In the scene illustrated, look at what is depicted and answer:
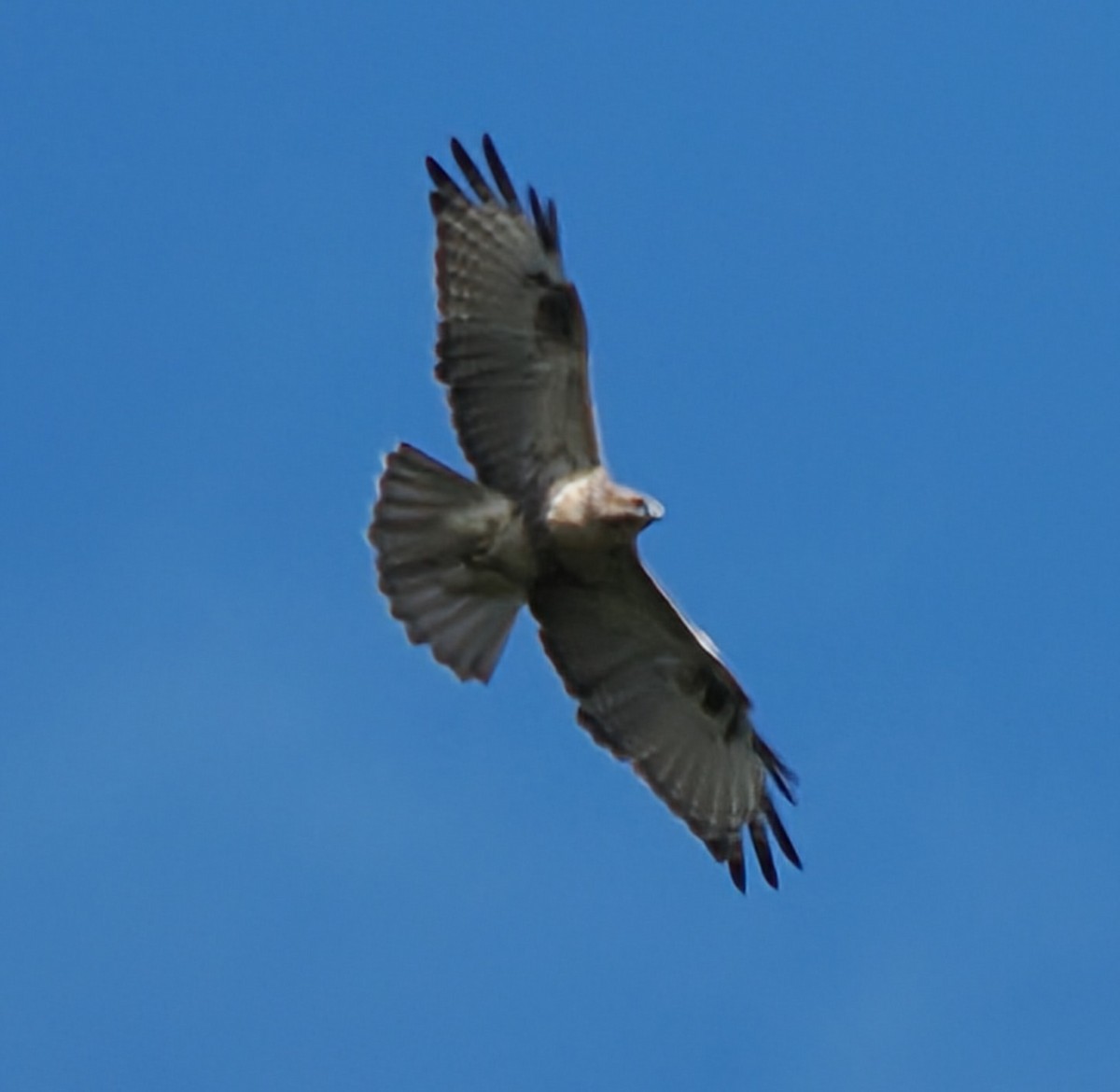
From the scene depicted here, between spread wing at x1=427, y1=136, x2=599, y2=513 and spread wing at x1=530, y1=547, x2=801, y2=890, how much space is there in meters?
0.56

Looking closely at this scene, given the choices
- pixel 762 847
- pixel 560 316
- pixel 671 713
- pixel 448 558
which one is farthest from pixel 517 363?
pixel 762 847

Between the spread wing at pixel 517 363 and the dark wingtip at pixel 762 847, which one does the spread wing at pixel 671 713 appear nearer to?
the dark wingtip at pixel 762 847

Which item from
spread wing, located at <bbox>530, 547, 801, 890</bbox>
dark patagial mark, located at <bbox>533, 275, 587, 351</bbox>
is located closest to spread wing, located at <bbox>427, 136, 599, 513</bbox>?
dark patagial mark, located at <bbox>533, 275, 587, 351</bbox>

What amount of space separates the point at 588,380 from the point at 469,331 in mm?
500

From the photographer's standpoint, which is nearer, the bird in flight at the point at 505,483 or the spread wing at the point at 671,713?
the bird in flight at the point at 505,483

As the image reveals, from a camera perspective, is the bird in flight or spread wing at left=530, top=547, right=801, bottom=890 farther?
spread wing at left=530, top=547, right=801, bottom=890

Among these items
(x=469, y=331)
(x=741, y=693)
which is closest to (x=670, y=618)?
(x=741, y=693)

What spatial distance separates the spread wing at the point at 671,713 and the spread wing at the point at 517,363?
559 mm

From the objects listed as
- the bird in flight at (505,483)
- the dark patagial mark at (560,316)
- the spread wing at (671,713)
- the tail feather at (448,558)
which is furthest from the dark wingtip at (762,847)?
the dark patagial mark at (560,316)

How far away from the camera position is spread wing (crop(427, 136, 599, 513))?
13.9 m

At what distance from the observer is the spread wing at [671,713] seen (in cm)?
1427

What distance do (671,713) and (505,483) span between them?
1.27 m

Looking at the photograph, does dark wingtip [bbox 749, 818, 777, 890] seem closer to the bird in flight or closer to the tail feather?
the bird in flight

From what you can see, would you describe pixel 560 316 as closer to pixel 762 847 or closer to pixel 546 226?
pixel 546 226
